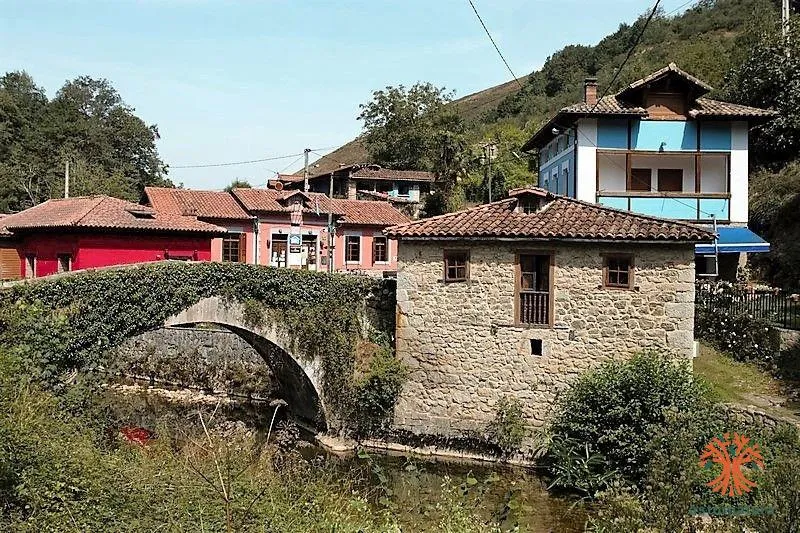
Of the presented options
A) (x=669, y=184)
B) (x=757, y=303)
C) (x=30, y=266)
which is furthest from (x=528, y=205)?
(x=30, y=266)

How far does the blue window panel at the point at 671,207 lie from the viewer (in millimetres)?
23719

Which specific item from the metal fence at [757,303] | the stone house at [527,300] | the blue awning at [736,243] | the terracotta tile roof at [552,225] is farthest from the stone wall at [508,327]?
the blue awning at [736,243]

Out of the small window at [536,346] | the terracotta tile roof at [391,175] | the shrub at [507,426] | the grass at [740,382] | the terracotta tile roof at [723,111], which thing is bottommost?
the shrub at [507,426]

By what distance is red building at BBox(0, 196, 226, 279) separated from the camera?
69.7ft

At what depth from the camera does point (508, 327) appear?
1694 cm

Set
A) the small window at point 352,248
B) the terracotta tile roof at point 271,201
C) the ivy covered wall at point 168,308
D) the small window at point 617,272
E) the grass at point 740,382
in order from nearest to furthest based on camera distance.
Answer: the ivy covered wall at point 168,308 → the grass at point 740,382 → the small window at point 617,272 → the terracotta tile roof at point 271,201 → the small window at point 352,248

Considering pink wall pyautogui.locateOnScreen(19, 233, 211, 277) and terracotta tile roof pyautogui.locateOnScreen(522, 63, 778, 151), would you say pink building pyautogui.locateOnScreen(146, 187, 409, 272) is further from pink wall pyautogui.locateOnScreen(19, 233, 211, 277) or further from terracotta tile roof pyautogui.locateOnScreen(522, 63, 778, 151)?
→ terracotta tile roof pyautogui.locateOnScreen(522, 63, 778, 151)

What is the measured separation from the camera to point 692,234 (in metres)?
15.6

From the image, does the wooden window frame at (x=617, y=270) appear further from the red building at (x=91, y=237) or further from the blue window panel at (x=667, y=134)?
the red building at (x=91, y=237)

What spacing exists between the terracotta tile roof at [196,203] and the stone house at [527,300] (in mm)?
16278

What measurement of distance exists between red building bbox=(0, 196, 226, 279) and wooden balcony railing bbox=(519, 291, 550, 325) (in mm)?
11211

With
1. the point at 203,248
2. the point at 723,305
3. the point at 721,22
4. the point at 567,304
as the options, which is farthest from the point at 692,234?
the point at 721,22

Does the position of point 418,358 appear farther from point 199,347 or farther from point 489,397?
point 199,347

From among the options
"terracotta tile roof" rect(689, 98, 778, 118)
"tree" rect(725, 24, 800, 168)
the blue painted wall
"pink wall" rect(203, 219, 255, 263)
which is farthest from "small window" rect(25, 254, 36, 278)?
"tree" rect(725, 24, 800, 168)
